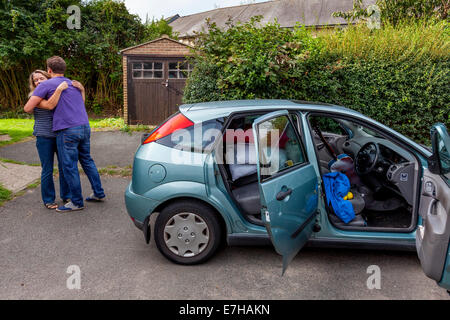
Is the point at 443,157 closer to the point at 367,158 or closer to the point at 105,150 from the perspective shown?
the point at 367,158

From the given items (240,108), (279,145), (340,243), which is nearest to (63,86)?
(240,108)

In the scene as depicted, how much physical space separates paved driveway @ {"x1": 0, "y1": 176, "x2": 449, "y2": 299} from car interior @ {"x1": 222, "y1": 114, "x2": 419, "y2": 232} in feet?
1.43

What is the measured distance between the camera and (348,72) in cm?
711

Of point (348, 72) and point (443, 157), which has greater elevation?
point (348, 72)

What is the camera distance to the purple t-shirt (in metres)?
4.53

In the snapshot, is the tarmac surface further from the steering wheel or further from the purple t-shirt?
the steering wheel

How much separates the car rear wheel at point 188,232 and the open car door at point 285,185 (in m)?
0.80

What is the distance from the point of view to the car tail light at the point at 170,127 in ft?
11.6

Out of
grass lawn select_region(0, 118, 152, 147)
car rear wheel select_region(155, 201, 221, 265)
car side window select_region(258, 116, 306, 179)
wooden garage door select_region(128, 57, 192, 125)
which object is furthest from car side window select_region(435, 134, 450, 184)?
wooden garage door select_region(128, 57, 192, 125)

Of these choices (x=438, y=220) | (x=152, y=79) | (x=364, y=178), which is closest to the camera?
(x=438, y=220)

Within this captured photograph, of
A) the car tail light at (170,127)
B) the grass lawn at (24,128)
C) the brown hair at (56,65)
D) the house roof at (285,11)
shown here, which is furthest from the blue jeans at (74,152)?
the house roof at (285,11)

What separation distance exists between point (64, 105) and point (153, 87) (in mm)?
7332

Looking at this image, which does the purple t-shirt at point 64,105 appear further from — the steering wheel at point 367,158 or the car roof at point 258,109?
the steering wheel at point 367,158
